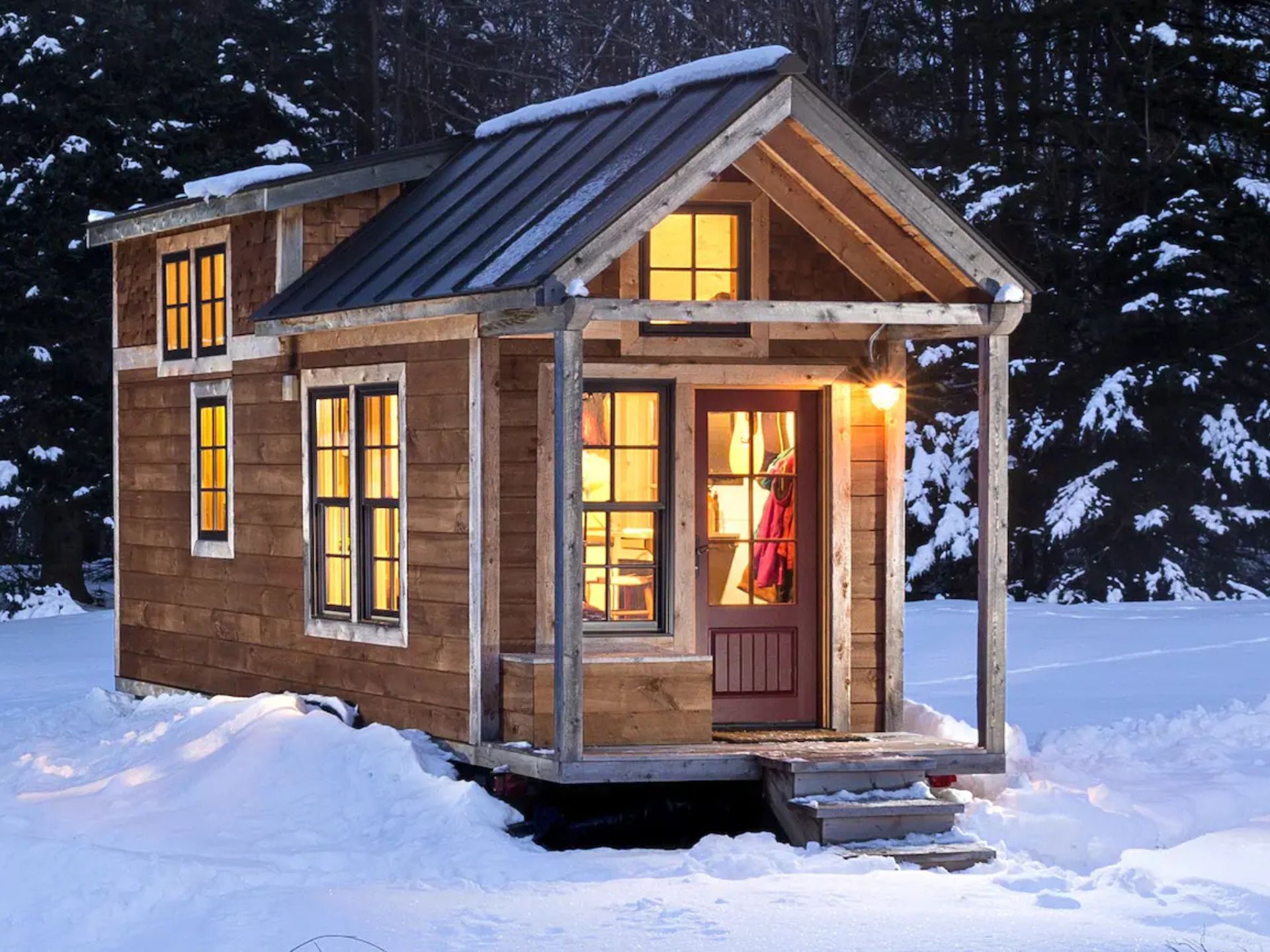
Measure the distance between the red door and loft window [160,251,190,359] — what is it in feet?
15.7

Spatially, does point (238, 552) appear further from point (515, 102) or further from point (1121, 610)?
point (515, 102)

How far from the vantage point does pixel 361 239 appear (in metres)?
14.1

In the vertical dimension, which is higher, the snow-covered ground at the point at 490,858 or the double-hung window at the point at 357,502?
the double-hung window at the point at 357,502

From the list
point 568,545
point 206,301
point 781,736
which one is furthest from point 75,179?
point 568,545

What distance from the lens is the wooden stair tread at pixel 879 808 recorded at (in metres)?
11.1

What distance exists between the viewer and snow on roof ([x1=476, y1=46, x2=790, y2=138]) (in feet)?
38.4

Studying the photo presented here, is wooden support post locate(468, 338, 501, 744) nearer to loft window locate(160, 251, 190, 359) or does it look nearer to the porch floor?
the porch floor

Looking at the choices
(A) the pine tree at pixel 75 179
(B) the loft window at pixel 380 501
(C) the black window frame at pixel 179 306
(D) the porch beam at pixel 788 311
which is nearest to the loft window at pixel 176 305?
(C) the black window frame at pixel 179 306

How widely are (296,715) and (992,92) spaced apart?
1918cm

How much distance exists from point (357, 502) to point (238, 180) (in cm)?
272

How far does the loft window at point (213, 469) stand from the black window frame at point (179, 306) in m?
0.53

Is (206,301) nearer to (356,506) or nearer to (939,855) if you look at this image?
(356,506)

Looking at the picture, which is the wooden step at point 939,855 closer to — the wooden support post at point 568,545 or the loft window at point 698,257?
the wooden support post at point 568,545

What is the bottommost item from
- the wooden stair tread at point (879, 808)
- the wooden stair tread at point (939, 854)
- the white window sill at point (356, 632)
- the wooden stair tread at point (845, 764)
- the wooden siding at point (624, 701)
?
the wooden stair tread at point (939, 854)
